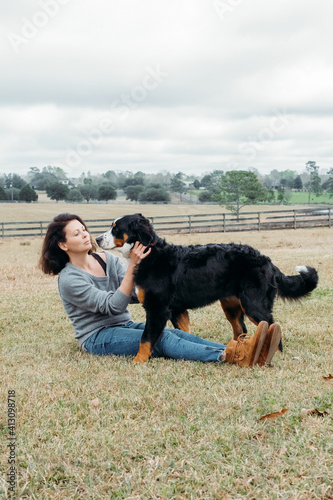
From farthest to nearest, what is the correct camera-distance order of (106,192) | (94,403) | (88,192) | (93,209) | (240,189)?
(106,192) < (88,192) < (240,189) < (93,209) < (94,403)

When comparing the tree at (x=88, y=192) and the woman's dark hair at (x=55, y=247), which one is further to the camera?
the tree at (x=88, y=192)

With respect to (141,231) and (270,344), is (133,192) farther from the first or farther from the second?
(270,344)

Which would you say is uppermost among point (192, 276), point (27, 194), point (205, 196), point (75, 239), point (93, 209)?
point (27, 194)

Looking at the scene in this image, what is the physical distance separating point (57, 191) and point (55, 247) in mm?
52223

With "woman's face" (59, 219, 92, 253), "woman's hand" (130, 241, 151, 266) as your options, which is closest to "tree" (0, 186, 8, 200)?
"woman's face" (59, 219, 92, 253)

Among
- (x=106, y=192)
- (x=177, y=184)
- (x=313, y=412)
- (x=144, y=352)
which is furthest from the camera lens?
(x=177, y=184)

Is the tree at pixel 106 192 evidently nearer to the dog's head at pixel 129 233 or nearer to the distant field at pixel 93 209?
the distant field at pixel 93 209

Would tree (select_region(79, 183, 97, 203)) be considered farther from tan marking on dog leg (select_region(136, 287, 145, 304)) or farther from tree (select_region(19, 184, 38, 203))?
tan marking on dog leg (select_region(136, 287, 145, 304))

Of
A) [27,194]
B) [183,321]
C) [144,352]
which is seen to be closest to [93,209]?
[27,194]

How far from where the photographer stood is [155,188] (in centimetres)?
5681

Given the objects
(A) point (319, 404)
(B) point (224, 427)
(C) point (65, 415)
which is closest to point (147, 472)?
(B) point (224, 427)

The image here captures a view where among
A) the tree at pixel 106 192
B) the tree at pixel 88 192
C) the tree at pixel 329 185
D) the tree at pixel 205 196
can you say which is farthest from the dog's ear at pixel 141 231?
the tree at pixel 329 185

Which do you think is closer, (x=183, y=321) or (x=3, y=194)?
(x=183, y=321)

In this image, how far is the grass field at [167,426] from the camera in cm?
209
